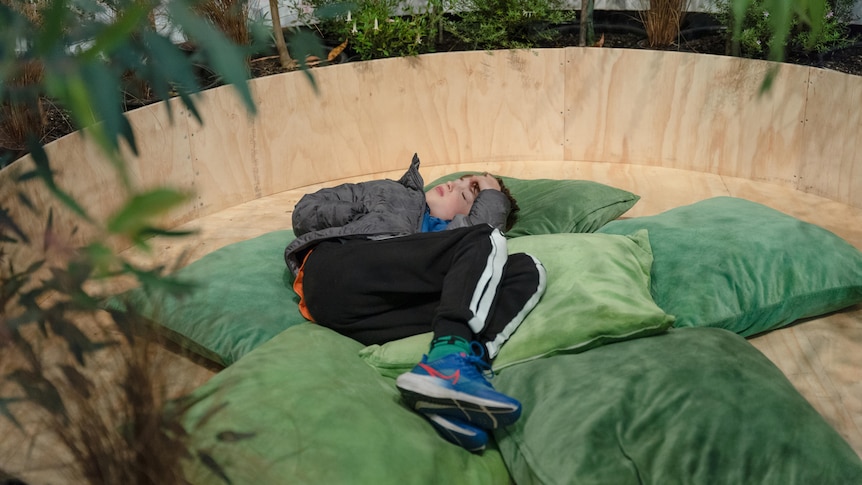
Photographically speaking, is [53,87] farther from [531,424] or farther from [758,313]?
[758,313]

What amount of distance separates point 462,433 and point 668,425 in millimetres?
407

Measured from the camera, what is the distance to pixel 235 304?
249 centimetres

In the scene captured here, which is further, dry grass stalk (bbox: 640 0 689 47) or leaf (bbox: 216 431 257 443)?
dry grass stalk (bbox: 640 0 689 47)

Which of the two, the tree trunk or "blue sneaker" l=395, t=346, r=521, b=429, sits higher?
the tree trunk

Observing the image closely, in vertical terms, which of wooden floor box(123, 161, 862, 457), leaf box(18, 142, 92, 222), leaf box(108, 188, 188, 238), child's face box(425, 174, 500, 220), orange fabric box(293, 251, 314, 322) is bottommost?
wooden floor box(123, 161, 862, 457)

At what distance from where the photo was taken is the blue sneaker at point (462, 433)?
6.10 ft

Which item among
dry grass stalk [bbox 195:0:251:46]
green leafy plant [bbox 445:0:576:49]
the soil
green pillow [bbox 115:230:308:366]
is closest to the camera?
green pillow [bbox 115:230:308:366]

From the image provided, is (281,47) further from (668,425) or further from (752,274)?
(668,425)

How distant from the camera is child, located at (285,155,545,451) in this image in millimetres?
1877

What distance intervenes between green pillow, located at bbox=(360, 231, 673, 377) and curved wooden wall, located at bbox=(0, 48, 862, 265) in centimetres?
147

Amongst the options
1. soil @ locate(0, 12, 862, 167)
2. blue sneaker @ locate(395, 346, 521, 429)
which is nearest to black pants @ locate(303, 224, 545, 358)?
blue sneaker @ locate(395, 346, 521, 429)

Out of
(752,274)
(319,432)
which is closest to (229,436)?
(319,432)

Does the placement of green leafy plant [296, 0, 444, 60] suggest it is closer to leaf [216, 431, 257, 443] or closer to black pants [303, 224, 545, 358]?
black pants [303, 224, 545, 358]

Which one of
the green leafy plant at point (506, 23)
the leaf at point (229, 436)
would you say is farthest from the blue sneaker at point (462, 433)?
the green leafy plant at point (506, 23)
